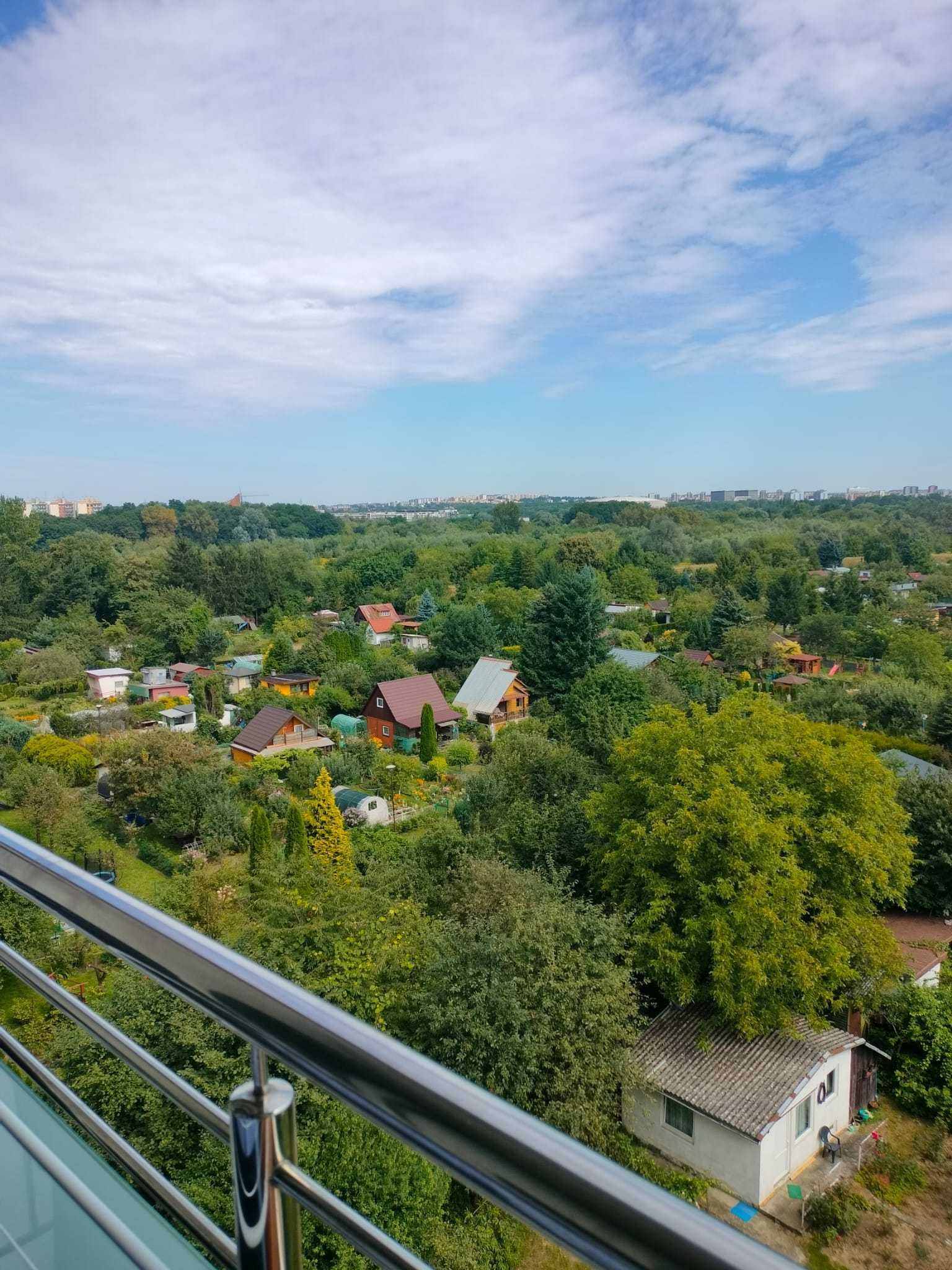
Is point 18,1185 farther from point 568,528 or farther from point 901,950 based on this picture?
point 568,528

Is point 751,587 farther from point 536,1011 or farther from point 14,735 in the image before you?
point 536,1011

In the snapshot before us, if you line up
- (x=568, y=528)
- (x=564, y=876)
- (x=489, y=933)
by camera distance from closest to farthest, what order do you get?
1. (x=489, y=933)
2. (x=564, y=876)
3. (x=568, y=528)

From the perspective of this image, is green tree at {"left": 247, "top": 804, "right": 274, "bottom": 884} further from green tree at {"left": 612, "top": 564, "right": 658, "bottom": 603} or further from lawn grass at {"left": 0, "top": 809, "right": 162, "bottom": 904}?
green tree at {"left": 612, "top": 564, "right": 658, "bottom": 603}

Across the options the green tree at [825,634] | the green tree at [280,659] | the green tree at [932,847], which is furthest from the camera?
the green tree at [825,634]

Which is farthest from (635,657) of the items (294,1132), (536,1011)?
(294,1132)

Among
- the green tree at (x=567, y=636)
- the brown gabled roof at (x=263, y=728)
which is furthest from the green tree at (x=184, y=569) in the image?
the green tree at (x=567, y=636)

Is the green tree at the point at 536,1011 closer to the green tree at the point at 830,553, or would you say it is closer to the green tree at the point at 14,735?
the green tree at the point at 14,735

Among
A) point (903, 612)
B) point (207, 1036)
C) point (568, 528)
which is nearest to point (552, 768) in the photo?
point (207, 1036)
